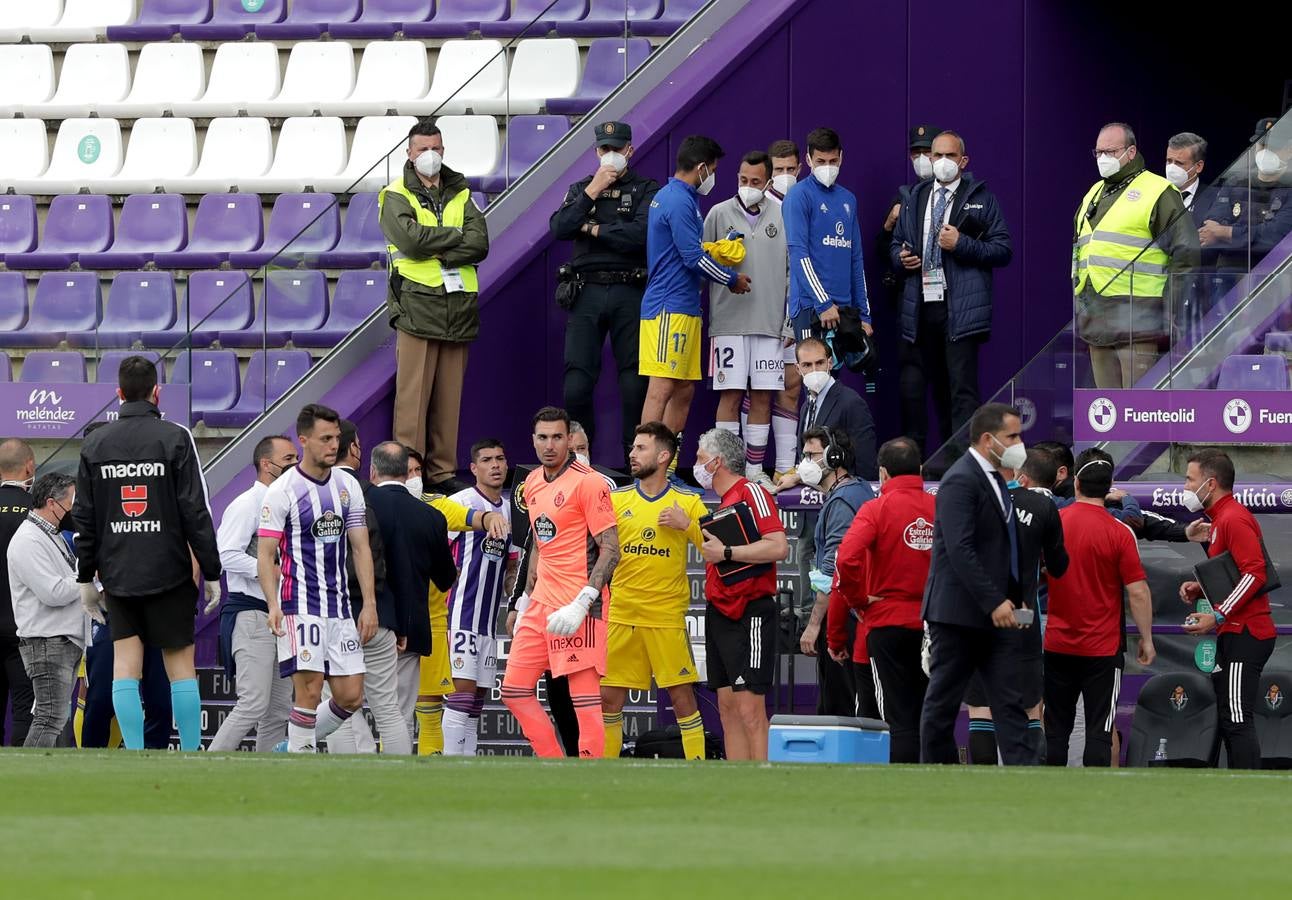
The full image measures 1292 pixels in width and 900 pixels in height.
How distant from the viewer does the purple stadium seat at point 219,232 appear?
651 inches

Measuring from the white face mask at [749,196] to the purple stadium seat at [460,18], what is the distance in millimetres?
3985

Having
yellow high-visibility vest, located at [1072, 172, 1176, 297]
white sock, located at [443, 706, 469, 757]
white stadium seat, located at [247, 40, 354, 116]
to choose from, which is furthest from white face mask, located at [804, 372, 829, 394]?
white stadium seat, located at [247, 40, 354, 116]

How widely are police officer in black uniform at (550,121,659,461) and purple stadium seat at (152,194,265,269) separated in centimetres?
311

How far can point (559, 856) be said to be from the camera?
6.36m

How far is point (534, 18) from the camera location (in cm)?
1753

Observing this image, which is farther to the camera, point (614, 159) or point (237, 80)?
point (237, 80)

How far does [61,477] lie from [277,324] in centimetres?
271

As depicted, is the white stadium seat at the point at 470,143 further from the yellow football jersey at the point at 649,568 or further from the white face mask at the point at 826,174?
the yellow football jersey at the point at 649,568

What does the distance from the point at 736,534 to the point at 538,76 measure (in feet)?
18.5

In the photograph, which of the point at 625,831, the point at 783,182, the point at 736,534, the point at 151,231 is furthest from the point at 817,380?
the point at 625,831

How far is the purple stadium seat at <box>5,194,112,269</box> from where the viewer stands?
16.9m

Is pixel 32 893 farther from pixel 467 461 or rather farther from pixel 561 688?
pixel 467 461

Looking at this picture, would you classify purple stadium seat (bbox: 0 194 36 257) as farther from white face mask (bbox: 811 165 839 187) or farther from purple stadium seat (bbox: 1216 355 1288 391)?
purple stadium seat (bbox: 1216 355 1288 391)

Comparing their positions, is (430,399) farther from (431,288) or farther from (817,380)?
(817,380)
